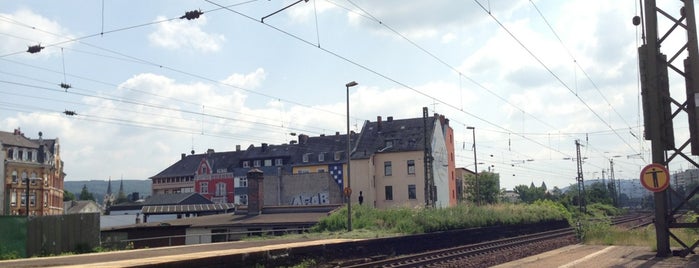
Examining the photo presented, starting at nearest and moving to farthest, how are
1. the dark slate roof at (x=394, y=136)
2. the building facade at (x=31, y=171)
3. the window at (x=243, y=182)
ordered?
the dark slate roof at (x=394, y=136) < the building facade at (x=31, y=171) < the window at (x=243, y=182)

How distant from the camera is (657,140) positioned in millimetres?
16328

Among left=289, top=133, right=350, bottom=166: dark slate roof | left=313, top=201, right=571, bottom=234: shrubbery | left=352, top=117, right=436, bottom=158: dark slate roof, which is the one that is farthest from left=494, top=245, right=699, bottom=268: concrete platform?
left=289, top=133, right=350, bottom=166: dark slate roof

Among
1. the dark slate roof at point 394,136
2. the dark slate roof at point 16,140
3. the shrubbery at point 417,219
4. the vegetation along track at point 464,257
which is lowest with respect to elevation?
the vegetation along track at point 464,257

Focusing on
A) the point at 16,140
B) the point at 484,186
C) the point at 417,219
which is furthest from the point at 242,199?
the point at 417,219

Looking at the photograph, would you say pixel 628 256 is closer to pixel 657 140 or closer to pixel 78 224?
pixel 657 140

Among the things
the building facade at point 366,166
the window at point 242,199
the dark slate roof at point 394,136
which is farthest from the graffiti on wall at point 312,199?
the window at point 242,199

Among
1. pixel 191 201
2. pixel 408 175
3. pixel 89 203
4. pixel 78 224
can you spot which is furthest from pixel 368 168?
pixel 89 203

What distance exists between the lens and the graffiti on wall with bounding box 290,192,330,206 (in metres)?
66.0

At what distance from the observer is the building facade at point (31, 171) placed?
2963 inches

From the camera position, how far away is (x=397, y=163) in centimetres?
6750

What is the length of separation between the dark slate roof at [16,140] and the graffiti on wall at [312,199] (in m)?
39.1

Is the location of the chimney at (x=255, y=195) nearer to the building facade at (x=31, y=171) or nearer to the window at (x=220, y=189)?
the building facade at (x=31, y=171)

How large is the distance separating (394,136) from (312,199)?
12.1 m

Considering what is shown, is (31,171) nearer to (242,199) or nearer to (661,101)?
(242,199)
